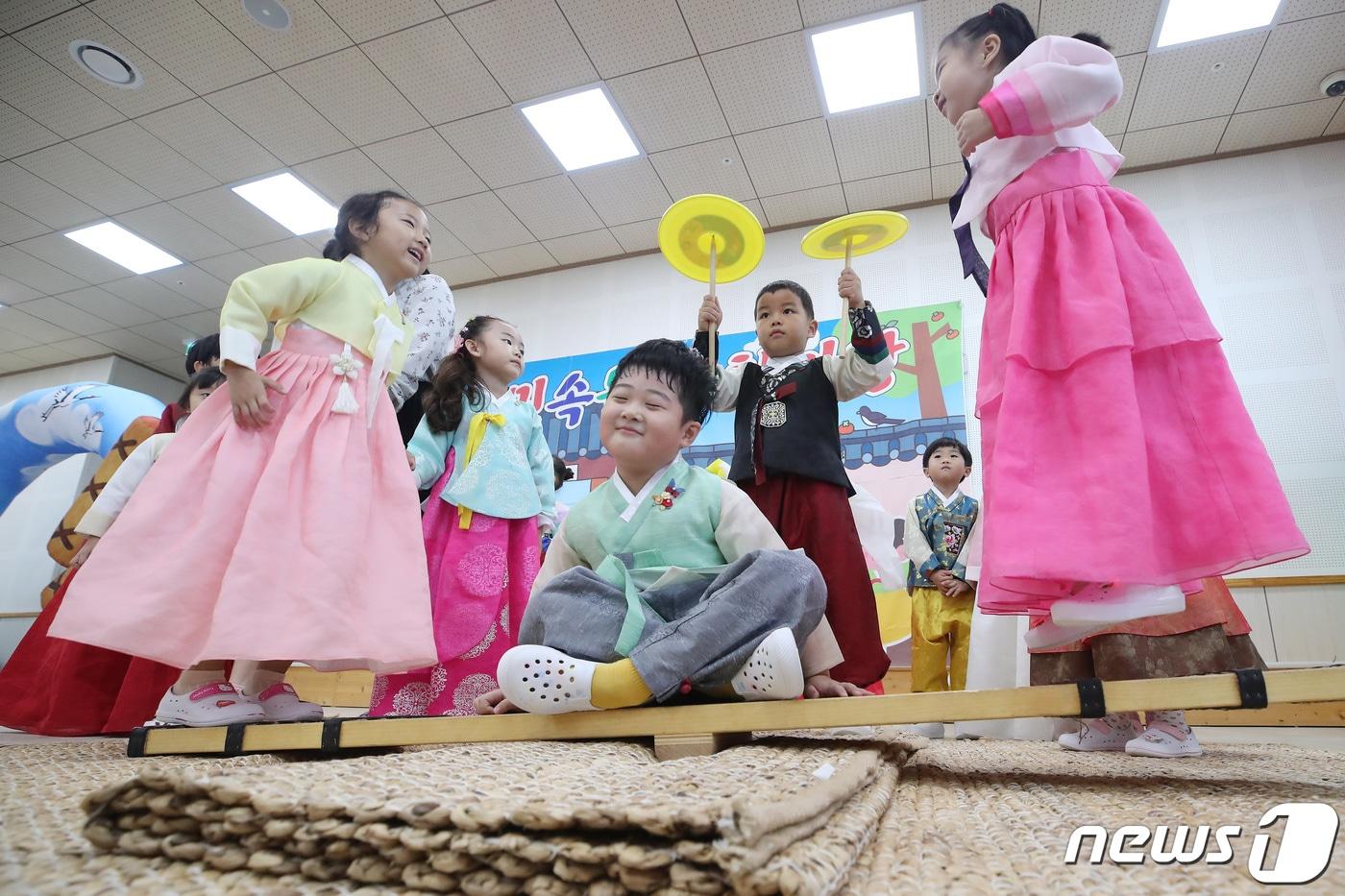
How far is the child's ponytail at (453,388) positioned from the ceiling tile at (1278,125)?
13.7 feet

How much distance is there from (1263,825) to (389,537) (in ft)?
4.59

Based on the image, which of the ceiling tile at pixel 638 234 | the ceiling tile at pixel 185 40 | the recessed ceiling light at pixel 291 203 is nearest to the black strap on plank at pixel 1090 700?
the ceiling tile at pixel 638 234

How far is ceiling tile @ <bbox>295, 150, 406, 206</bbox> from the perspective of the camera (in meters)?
4.34

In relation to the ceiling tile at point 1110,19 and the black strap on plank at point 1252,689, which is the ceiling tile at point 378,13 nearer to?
the ceiling tile at point 1110,19

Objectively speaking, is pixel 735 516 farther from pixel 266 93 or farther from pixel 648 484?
pixel 266 93

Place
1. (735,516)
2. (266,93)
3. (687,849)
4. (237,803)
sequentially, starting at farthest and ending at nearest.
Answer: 1. (266,93)
2. (735,516)
3. (237,803)
4. (687,849)

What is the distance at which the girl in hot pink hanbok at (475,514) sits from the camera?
178 cm

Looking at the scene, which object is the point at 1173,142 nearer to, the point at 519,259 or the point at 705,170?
the point at 705,170

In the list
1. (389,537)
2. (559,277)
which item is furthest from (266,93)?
(389,537)

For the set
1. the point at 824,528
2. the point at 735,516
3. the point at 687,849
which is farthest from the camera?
the point at 824,528

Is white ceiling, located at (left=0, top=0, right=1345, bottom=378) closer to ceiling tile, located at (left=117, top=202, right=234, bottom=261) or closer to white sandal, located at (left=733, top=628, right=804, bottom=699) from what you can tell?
ceiling tile, located at (left=117, top=202, right=234, bottom=261)

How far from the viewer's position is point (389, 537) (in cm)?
148

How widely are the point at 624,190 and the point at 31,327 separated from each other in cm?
572

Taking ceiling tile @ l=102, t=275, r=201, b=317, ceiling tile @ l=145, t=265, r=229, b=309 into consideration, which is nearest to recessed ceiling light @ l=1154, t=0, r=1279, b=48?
ceiling tile @ l=145, t=265, r=229, b=309
